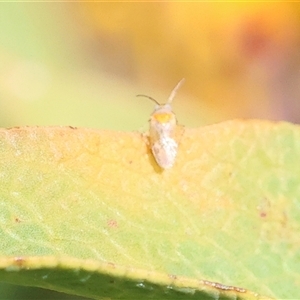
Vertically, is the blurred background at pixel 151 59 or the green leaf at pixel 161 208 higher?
the blurred background at pixel 151 59

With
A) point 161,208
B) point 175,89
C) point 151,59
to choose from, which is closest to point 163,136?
point 161,208

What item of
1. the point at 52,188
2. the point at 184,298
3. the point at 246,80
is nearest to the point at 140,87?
the point at 246,80

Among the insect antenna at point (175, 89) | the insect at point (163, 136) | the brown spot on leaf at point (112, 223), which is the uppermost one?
the insect antenna at point (175, 89)

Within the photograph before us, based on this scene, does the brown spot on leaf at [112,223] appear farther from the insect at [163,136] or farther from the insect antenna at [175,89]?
the insect antenna at [175,89]

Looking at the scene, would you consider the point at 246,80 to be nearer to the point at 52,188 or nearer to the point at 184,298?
the point at 52,188

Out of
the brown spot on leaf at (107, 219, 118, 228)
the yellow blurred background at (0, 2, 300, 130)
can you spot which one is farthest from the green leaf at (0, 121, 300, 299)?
the yellow blurred background at (0, 2, 300, 130)

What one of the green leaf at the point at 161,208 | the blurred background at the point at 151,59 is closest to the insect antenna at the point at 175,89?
the blurred background at the point at 151,59

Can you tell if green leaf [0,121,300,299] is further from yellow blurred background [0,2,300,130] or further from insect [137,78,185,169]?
yellow blurred background [0,2,300,130]
